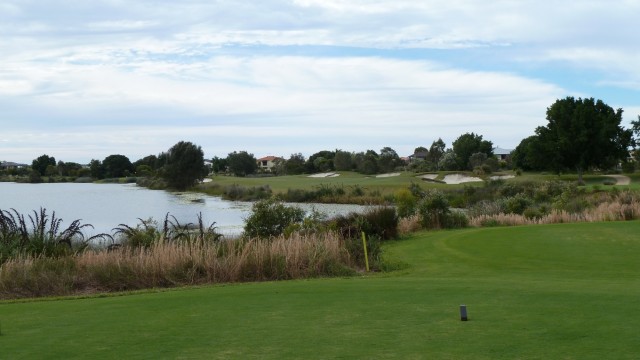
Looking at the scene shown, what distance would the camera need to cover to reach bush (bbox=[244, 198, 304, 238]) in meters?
23.1

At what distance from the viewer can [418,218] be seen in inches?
1165

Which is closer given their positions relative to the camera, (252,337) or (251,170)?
(252,337)

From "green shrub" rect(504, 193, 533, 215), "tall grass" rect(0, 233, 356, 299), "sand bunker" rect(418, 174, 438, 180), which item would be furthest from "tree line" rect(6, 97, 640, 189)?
Answer: "tall grass" rect(0, 233, 356, 299)

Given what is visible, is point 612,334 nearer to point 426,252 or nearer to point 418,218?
point 426,252

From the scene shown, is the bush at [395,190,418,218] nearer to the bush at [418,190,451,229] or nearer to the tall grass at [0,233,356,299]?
the bush at [418,190,451,229]

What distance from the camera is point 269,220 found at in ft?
76.7

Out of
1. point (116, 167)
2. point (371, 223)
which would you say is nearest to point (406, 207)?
point (371, 223)

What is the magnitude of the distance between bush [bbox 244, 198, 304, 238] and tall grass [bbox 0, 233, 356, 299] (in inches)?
234

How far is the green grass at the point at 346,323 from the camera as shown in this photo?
20.9 feet

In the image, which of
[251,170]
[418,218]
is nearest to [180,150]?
[251,170]

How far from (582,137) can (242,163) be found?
8447 cm

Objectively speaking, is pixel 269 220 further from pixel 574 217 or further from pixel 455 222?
pixel 574 217

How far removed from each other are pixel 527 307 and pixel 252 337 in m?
3.60

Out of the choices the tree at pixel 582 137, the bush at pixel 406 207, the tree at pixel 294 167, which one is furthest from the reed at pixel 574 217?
the tree at pixel 294 167
